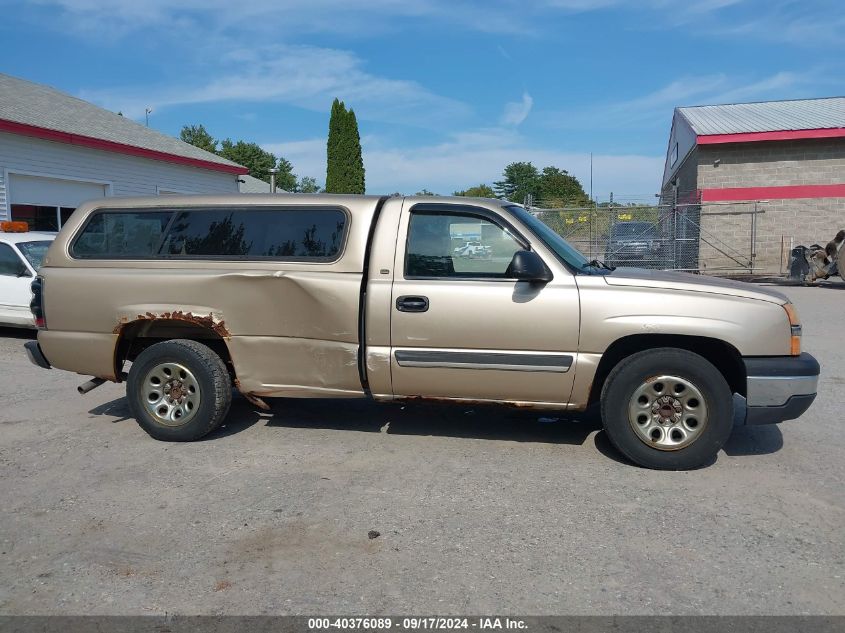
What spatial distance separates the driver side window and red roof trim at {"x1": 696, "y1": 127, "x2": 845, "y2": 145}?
20.9 metres

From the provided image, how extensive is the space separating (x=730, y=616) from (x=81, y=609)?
281 cm

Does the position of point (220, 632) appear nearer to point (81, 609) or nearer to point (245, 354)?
point (81, 609)

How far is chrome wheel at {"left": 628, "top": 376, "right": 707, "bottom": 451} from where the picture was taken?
15.6ft

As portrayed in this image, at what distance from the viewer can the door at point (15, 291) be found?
1016cm

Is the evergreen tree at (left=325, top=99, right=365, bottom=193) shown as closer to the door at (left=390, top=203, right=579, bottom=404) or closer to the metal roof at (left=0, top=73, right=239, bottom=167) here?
the metal roof at (left=0, top=73, right=239, bottom=167)

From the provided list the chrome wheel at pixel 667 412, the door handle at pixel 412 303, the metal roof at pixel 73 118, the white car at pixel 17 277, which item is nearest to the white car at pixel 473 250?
the door handle at pixel 412 303

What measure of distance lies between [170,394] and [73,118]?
15.8 m

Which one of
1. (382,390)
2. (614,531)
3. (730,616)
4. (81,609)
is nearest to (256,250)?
(382,390)

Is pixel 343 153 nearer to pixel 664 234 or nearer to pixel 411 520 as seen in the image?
pixel 664 234

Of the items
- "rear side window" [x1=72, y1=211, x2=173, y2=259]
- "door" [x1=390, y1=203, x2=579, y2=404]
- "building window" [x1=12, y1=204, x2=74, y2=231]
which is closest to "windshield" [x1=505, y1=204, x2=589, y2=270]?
"door" [x1=390, y1=203, x2=579, y2=404]

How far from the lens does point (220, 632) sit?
9.79 feet

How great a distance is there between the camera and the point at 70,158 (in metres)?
17.2

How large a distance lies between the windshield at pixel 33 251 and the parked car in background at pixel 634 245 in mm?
14351

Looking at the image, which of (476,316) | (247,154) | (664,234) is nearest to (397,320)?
(476,316)
